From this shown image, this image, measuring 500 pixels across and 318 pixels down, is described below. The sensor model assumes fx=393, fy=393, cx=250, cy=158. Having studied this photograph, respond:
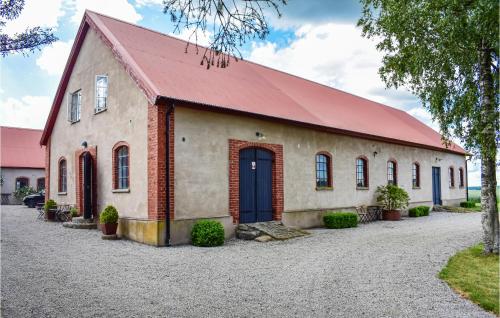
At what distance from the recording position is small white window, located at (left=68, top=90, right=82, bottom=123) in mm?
15899

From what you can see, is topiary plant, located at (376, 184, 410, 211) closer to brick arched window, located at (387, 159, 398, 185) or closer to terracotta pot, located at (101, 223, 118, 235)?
brick arched window, located at (387, 159, 398, 185)

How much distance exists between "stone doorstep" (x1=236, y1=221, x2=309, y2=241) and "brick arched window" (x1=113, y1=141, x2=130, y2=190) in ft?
12.5

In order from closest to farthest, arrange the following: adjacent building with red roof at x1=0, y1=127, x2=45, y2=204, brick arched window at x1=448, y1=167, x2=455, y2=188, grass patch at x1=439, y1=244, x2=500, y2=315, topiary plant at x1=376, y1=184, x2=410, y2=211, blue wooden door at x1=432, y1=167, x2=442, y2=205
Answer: grass patch at x1=439, y1=244, x2=500, y2=315, topiary plant at x1=376, y1=184, x2=410, y2=211, blue wooden door at x1=432, y1=167, x2=442, y2=205, brick arched window at x1=448, y1=167, x2=455, y2=188, adjacent building with red roof at x1=0, y1=127, x2=45, y2=204

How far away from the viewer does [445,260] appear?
8672 millimetres

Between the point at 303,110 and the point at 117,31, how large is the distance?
7544 mm

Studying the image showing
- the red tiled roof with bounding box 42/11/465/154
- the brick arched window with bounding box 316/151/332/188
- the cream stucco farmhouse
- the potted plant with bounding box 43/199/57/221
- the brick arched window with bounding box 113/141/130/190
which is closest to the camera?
the cream stucco farmhouse

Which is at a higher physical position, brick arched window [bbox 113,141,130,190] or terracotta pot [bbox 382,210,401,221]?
brick arched window [bbox 113,141,130,190]

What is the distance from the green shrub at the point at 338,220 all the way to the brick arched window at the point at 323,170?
1285mm

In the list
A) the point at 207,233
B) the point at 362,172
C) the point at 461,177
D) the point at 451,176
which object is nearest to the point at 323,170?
the point at 362,172

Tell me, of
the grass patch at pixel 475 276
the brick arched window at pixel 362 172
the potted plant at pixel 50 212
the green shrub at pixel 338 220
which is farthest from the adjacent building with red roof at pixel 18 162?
the grass patch at pixel 475 276

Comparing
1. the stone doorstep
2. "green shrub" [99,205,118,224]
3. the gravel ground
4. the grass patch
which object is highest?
"green shrub" [99,205,118,224]

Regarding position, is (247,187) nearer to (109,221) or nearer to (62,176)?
(109,221)

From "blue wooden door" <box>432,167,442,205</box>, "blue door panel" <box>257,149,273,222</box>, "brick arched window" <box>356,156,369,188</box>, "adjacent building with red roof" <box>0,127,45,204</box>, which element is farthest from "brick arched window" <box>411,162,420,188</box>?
"adjacent building with red roof" <box>0,127,45,204</box>

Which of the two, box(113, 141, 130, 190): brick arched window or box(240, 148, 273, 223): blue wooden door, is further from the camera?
box(240, 148, 273, 223): blue wooden door
